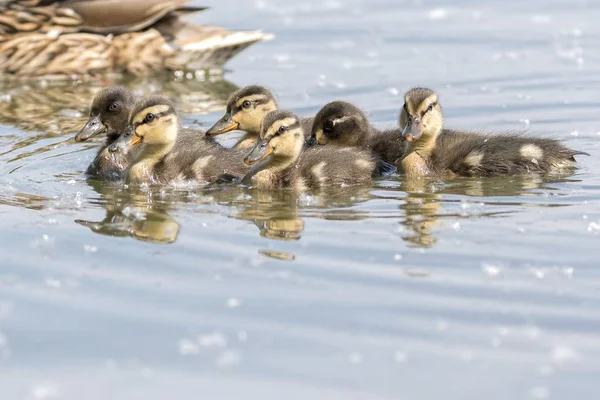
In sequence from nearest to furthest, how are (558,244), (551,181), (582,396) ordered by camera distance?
1. (582,396)
2. (558,244)
3. (551,181)

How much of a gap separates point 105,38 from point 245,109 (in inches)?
137

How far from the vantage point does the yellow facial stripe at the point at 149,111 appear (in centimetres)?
690

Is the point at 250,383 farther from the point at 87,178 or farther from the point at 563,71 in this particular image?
the point at 563,71

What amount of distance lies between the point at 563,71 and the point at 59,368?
6.58 metres

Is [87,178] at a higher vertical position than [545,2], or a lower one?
lower

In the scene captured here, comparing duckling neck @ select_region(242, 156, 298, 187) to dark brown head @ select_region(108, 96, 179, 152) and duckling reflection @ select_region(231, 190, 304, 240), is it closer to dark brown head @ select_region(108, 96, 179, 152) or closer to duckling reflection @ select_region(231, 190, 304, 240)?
duckling reflection @ select_region(231, 190, 304, 240)

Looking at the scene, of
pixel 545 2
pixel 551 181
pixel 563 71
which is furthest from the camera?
pixel 545 2

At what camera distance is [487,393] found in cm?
411

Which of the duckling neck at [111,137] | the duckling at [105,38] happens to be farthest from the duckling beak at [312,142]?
Result: the duckling at [105,38]

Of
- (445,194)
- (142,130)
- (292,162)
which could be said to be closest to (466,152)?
(445,194)

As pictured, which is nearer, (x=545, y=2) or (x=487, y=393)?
(x=487, y=393)

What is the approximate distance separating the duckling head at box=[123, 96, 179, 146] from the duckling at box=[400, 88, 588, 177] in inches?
50.4

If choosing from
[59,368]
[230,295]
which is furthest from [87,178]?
[59,368]

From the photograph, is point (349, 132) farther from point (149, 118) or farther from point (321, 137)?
point (149, 118)
